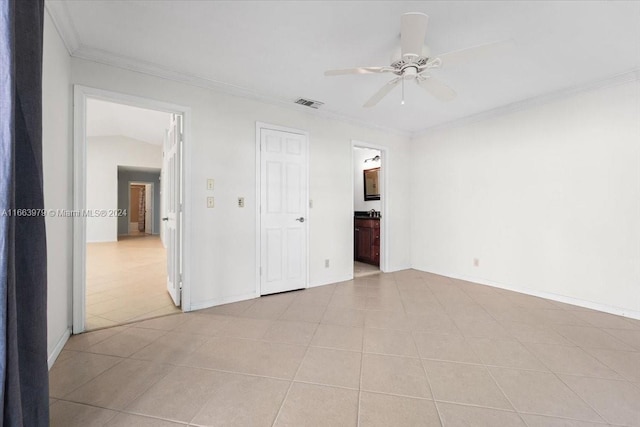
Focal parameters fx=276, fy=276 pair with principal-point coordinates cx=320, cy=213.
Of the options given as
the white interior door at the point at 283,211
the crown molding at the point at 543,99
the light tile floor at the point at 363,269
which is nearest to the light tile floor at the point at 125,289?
the white interior door at the point at 283,211

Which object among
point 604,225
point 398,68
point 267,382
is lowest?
point 267,382

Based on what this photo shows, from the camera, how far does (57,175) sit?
2.04 m

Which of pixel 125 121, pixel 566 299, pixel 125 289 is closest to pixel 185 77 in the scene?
pixel 125 289

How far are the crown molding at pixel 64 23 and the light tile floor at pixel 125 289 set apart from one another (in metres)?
2.38

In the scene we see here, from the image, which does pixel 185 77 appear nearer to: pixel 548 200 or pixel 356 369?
pixel 356 369

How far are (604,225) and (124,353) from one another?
465 cm

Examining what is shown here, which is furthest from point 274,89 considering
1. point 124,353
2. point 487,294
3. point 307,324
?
point 487,294

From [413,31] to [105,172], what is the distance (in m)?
9.57

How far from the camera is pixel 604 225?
293 centimetres

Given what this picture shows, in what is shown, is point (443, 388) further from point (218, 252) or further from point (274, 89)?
point (274, 89)

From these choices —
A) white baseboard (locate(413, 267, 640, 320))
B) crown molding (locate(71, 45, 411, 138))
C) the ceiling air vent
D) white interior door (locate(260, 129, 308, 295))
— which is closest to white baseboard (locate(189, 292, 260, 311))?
white interior door (locate(260, 129, 308, 295))

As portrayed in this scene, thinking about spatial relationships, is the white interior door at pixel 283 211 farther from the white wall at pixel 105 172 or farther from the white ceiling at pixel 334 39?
the white wall at pixel 105 172

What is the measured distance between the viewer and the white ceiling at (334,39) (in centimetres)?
191

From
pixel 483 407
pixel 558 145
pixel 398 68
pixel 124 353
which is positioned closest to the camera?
pixel 483 407
